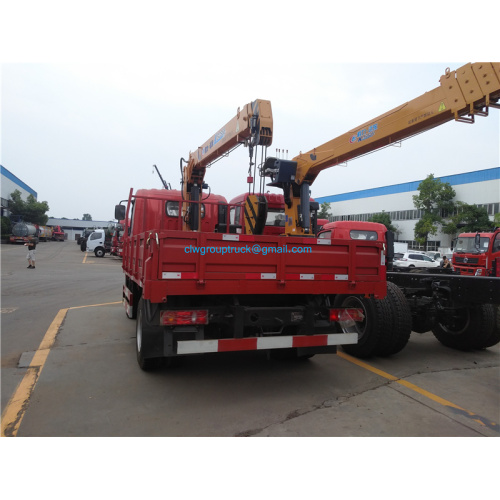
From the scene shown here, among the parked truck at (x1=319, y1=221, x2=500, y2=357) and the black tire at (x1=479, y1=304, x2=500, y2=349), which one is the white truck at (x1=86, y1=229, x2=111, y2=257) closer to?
the parked truck at (x1=319, y1=221, x2=500, y2=357)

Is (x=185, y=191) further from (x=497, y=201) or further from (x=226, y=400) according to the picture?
(x=497, y=201)

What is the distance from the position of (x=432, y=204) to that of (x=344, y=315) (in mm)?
44597

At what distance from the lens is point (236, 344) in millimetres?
3922

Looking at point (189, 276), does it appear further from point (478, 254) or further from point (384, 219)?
point (384, 219)

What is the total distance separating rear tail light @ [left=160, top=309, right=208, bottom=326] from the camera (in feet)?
12.4

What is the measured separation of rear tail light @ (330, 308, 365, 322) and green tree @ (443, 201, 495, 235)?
37.6 meters

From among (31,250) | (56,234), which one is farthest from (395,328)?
(56,234)

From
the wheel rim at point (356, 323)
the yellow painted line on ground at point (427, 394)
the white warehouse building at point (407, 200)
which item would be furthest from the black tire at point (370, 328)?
the white warehouse building at point (407, 200)

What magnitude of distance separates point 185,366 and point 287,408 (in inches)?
65.4

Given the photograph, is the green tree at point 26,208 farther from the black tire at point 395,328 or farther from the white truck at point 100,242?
the black tire at point 395,328

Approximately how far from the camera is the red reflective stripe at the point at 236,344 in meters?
3.87

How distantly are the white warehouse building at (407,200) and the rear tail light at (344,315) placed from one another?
141 ft

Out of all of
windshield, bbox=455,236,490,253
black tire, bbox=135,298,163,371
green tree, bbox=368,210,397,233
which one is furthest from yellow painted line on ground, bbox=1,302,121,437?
green tree, bbox=368,210,397,233

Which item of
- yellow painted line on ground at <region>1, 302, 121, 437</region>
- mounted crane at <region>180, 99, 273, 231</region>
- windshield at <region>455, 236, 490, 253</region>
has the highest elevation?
mounted crane at <region>180, 99, 273, 231</region>
